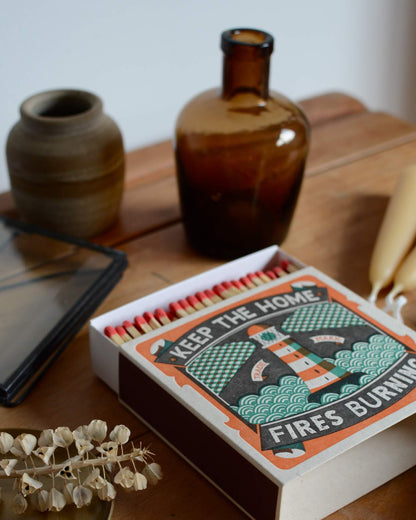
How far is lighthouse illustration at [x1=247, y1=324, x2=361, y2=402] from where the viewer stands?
469 mm

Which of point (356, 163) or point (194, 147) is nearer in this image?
point (194, 147)

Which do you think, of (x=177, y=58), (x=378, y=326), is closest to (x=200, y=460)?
(x=378, y=326)

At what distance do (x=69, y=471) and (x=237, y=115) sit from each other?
36cm

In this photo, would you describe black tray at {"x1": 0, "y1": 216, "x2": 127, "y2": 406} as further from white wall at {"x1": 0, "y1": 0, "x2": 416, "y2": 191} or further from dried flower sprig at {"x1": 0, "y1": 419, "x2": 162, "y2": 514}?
white wall at {"x1": 0, "y1": 0, "x2": 416, "y2": 191}

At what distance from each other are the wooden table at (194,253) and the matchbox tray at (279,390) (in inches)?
0.6

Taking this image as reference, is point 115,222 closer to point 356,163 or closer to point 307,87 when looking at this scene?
point 356,163

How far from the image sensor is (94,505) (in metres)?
0.43

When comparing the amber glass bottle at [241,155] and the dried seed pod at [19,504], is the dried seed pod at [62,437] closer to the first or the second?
the dried seed pod at [19,504]

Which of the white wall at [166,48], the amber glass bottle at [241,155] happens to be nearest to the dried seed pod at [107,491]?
the amber glass bottle at [241,155]

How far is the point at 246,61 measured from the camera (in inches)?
24.3

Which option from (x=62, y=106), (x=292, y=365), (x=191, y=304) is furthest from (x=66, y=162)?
(x=292, y=365)

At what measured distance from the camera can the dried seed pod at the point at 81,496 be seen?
41 centimetres

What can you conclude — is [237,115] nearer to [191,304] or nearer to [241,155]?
[241,155]

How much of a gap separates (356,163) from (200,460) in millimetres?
505
